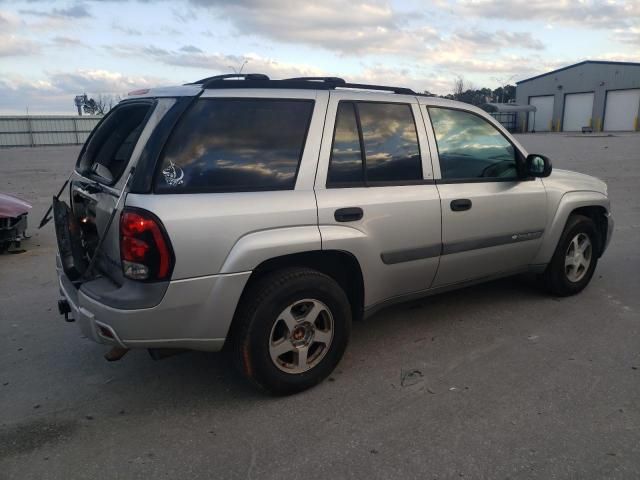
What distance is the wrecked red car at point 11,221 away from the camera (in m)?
6.63

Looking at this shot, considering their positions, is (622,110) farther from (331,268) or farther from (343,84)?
(331,268)

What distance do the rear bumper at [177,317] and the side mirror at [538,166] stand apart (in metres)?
2.67

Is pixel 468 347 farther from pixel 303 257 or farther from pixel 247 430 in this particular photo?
pixel 247 430

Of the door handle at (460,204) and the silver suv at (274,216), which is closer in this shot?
the silver suv at (274,216)

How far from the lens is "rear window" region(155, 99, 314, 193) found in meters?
2.84

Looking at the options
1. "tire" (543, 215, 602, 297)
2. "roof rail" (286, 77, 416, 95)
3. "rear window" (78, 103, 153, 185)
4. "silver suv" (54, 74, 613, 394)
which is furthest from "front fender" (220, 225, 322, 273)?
"tire" (543, 215, 602, 297)

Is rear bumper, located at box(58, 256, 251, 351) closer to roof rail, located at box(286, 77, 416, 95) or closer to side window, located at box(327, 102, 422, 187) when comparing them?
side window, located at box(327, 102, 422, 187)

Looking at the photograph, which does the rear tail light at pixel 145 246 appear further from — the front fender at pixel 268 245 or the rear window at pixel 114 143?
the rear window at pixel 114 143

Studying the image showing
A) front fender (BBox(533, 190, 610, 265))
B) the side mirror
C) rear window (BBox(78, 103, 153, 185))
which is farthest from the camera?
front fender (BBox(533, 190, 610, 265))

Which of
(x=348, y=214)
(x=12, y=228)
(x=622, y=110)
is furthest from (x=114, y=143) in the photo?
(x=622, y=110)

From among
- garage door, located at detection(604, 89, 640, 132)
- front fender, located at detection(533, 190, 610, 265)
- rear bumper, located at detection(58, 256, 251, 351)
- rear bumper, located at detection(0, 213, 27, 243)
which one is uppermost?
garage door, located at detection(604, 89, 640, 132)

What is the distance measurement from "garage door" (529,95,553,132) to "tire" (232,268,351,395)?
6198cm

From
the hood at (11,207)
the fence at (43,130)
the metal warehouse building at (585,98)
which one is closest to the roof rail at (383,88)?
the hood at (11,207)

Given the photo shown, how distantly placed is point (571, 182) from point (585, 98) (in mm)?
57318
